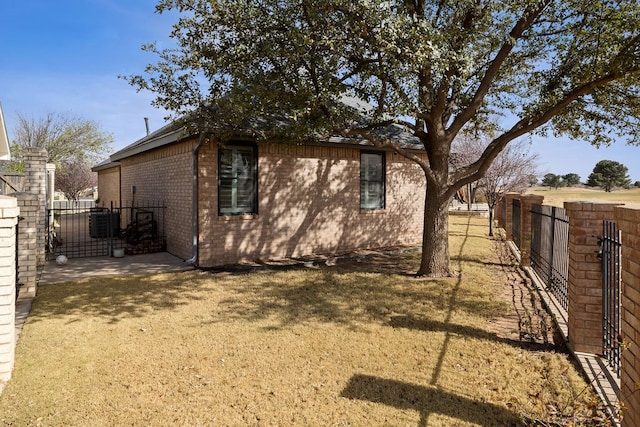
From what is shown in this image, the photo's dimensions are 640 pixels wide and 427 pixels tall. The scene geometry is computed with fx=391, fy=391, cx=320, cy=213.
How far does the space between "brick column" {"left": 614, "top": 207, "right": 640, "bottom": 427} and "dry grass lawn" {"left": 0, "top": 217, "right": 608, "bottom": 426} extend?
1.61 feet

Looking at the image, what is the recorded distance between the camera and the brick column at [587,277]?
14.2ft

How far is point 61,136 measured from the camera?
3428cm

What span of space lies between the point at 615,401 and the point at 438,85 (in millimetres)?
6402

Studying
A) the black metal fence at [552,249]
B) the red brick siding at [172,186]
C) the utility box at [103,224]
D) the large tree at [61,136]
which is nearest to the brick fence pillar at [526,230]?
the black metal fence at [552,249]

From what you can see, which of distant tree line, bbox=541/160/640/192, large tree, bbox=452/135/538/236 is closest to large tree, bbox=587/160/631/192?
distant tree line, bbox=541/160/640/192

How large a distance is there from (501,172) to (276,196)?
38.1ft

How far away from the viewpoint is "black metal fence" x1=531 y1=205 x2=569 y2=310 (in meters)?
6.37

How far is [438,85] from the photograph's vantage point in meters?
8.12

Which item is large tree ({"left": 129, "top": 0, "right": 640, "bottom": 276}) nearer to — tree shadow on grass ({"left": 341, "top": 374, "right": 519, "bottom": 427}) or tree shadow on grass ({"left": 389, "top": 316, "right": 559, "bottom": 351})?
tree shadow on grass ({"left": 389, "top": 316, "right": 559, "bottom": 351})

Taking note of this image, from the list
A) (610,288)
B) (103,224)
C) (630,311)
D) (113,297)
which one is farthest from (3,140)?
(630,311)

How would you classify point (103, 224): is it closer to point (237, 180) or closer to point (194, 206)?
point (194, 206)

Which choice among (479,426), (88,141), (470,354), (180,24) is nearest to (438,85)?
(180,24)

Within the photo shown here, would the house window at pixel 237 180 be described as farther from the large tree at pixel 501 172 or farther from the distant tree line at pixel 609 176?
the distant tree line at pixel 609 176

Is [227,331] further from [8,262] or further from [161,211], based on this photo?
[161,211]
